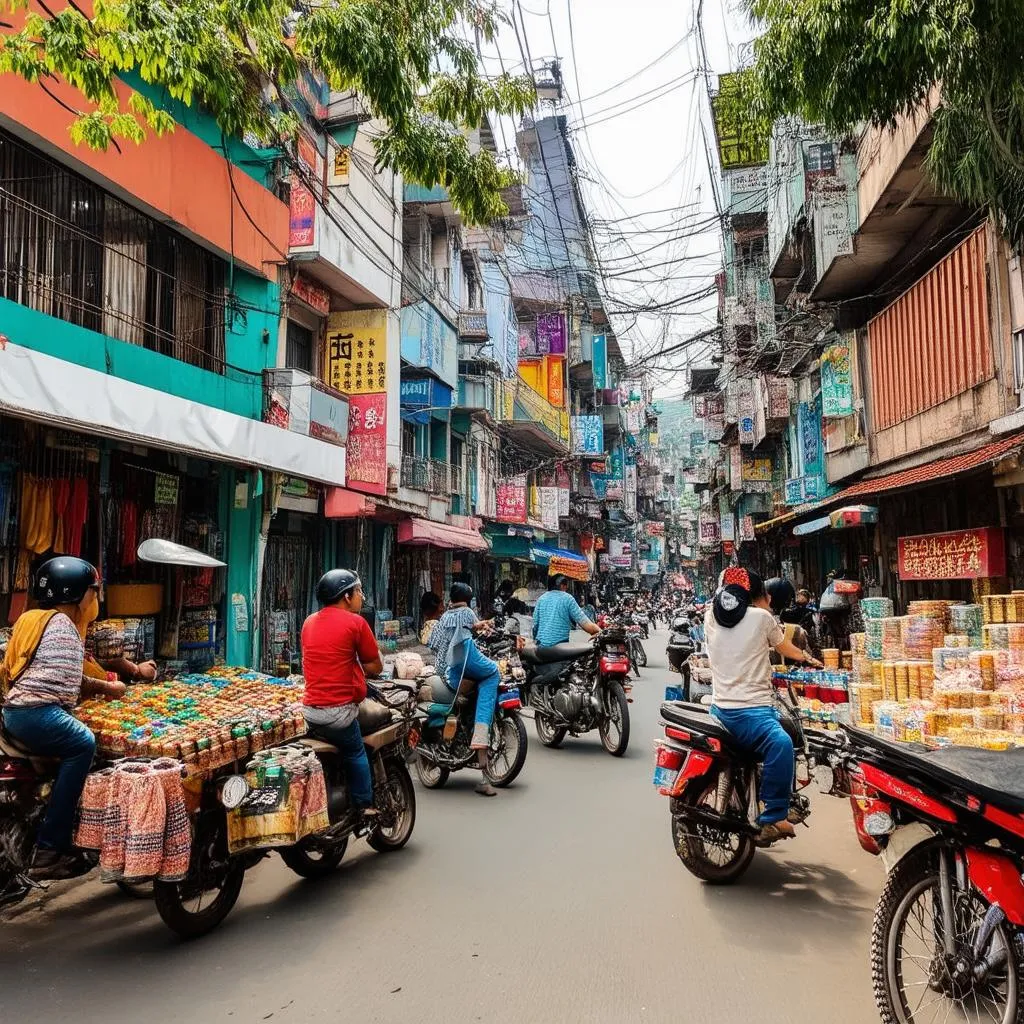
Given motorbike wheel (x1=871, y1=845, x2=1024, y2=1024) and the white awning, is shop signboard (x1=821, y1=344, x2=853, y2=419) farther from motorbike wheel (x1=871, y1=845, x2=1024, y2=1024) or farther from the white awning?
motorbike wheel (x1=871, y1=845, x2=1024, y2=1024)

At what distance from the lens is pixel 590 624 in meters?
9.16

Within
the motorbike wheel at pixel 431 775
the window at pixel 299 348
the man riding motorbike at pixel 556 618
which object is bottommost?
the motorbike wheel at pixel 431 775

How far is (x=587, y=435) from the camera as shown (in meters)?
38.3

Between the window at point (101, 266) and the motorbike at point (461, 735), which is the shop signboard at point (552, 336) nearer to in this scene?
the window at point (101, 266)

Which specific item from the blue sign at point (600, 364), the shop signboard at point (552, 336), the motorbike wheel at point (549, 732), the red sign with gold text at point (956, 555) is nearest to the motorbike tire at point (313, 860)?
the motorbike wheel at point (549, 732)

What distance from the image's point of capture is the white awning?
7.00m

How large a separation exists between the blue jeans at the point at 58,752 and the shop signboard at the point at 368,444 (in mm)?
11334

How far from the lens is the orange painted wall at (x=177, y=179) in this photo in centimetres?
825

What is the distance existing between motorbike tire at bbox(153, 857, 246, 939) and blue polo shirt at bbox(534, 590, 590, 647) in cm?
535

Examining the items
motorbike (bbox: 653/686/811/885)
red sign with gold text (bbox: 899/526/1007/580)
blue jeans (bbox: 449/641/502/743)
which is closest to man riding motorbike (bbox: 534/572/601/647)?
blue jeans (bbox: 449/641/502/743)

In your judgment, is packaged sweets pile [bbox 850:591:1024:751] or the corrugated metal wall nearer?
packaged sweets pile [bbox 850:591:1024:751]

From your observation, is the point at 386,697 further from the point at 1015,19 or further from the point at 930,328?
the point at 930,328

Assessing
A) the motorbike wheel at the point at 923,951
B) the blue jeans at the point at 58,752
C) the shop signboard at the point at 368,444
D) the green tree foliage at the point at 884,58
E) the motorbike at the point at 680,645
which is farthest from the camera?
the shop signboard at the point at 368,444

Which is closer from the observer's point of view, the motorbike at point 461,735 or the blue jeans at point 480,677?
the blue jeans at point 480,677
